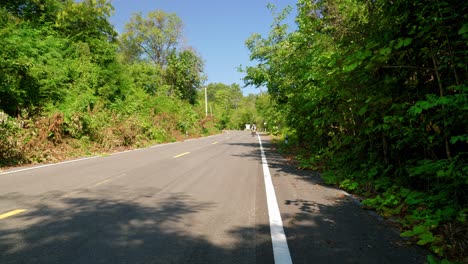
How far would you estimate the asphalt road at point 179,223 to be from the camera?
3.87m

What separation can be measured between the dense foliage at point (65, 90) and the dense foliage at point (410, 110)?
11.7m

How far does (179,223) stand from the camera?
5.07m

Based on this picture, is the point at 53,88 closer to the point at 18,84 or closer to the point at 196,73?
the point at 18,84

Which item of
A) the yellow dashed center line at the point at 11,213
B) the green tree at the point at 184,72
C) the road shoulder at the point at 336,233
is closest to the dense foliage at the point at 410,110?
the road shoulder at the point at 336,233

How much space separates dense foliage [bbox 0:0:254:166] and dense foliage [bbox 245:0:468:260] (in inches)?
461

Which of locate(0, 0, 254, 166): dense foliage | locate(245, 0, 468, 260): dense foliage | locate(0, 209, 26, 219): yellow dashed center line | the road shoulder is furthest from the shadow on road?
locate(0, 0, 254, 166): dense foliage

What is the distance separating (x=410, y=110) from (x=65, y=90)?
16.9m

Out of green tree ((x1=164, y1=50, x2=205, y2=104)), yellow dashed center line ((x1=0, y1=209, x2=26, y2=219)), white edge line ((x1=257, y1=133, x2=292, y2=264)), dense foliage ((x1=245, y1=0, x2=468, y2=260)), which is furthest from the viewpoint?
green tree ((x1=164, y1=50, x2=205, y2=104))

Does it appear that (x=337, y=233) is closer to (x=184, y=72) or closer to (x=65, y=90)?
(x=65, y=90)

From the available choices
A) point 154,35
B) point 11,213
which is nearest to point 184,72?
point 154,35

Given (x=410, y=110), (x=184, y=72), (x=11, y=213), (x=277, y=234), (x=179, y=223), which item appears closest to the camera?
(x=277, y=234)

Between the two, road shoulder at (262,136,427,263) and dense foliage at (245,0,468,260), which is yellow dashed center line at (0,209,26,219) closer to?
road shoulder at (262,136,427,263)

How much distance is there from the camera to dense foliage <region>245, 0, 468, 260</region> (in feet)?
15.1

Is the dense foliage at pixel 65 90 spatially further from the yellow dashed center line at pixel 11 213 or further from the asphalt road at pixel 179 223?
the yellow dashed center line at pixel 11 213
